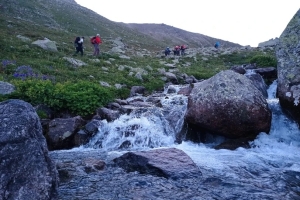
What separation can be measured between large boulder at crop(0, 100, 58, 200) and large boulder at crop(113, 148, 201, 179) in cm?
303

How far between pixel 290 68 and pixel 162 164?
23.1 ft

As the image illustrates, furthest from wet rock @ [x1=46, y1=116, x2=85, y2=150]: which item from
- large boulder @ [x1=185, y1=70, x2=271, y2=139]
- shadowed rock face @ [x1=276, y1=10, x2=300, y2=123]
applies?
shadowed rock face @ [x1=276, y1=10, x2=300, y2=123]

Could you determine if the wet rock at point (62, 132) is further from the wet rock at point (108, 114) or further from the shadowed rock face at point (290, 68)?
the shadowed rock face at point (290, 68)

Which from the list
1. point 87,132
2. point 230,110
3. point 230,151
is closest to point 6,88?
point 87,132

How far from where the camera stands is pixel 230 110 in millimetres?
11289

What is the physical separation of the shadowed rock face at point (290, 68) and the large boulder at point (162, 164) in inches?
217

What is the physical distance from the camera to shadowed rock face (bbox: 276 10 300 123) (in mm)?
11500

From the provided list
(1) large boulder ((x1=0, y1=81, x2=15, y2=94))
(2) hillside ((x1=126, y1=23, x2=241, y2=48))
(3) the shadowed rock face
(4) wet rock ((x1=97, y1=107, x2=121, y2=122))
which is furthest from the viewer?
(2) hillside ((x1=126, y1=23, x2=241, y2=48))

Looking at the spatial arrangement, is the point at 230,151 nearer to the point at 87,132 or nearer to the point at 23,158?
the point at 87,132

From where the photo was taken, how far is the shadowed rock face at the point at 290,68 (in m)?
11.5

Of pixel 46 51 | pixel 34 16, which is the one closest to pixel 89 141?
pixel 46 51

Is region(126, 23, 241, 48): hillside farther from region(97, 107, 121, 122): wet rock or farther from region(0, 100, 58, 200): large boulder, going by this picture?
region(0, 100, 58, 200): large boulder

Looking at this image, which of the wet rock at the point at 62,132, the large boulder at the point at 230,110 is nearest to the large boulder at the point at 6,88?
the wet rock at the point at 62,132

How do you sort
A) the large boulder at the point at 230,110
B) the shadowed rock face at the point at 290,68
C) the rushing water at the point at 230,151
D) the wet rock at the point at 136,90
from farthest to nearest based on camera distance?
the wet rock at the point at 136,90, the shadowed rock face at the point at 290,68, the large boulder at the point at 230,110, the rushing water at the point at 230,151
